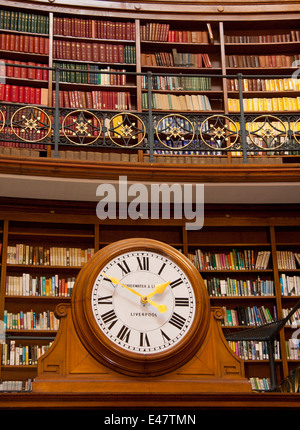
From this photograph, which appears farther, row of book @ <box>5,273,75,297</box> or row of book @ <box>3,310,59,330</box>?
row of book @ <box>5,273,75,297</box>

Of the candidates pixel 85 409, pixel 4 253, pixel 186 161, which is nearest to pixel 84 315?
pixel 85 409

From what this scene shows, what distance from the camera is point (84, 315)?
179 cm

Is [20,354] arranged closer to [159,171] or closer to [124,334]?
[159,171]

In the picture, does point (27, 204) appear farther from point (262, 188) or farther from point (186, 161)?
point (262, 188)

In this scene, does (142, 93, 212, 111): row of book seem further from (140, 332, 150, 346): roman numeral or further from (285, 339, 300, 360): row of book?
(140, 332, 150, 346): roman numeral

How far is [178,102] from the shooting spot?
19.9 feet

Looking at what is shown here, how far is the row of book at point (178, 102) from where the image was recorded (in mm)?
6016

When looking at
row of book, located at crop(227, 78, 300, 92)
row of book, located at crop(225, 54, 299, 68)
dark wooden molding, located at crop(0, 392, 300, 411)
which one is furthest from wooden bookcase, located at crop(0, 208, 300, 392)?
dark wooden molding, located at crop(0, 392, 300, 411)

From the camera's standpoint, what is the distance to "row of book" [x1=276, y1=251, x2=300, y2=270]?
5.62 meters

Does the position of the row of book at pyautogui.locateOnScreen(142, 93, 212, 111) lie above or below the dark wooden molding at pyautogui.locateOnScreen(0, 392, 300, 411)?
above

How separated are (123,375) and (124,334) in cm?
12

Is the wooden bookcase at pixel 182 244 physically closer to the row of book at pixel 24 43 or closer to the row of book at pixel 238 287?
the row of book at pixel 238 287

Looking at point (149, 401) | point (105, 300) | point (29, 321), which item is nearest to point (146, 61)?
point (29, 321)

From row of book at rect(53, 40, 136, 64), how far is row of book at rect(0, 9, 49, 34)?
213 mm
